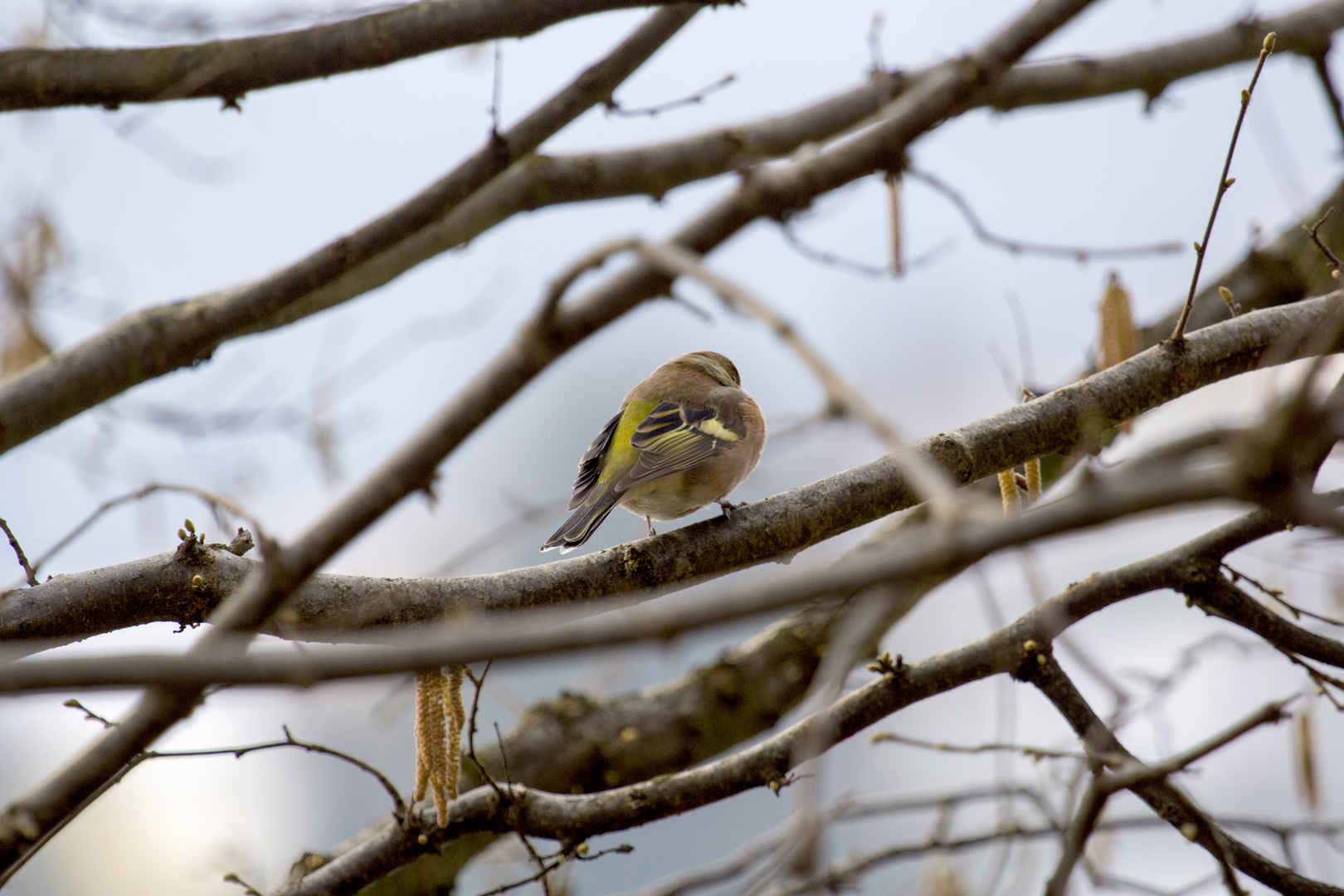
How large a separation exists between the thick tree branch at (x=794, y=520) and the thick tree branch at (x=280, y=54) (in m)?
2.01

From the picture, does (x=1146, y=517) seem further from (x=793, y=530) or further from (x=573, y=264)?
(x=793, y=530)

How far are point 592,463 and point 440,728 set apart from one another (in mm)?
2010

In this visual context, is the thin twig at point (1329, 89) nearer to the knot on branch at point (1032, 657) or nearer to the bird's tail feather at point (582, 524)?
the knot on branch at point (1032, 657)

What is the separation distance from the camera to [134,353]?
3836mm

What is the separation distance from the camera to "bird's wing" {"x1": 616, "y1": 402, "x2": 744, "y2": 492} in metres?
3.61

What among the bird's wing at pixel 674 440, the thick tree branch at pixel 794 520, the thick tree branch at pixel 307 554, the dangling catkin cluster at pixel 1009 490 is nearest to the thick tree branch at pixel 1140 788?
the dangling catkin cluster at pixel 1009 490

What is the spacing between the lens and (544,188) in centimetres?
460

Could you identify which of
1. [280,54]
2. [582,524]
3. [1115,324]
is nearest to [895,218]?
[1115,324]

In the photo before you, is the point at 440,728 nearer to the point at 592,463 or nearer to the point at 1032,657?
the point at 1032,657

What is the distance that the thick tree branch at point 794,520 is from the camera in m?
2.40

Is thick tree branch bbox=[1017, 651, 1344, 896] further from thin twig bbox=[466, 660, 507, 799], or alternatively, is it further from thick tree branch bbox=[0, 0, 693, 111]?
thick tree branch bbox=[0, 0, 693, 111]

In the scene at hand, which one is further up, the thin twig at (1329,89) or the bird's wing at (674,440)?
the thin twig at (1329,89)

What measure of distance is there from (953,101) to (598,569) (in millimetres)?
2661

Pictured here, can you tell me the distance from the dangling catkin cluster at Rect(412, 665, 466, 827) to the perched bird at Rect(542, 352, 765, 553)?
39.1 inches
